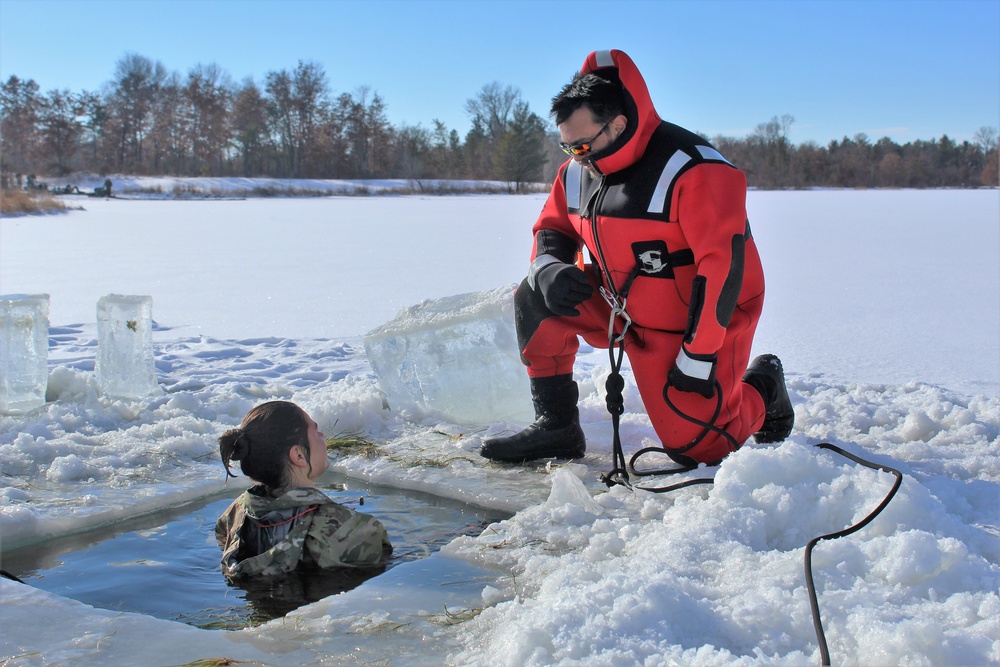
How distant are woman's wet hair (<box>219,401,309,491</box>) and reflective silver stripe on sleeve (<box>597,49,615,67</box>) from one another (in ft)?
4.52

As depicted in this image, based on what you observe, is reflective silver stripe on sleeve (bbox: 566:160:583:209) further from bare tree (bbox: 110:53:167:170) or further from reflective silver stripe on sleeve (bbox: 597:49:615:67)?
bare tree (bbox: 110:53:167:170)

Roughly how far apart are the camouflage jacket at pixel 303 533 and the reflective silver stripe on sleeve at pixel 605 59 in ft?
4.95

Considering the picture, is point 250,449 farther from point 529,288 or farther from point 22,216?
point 22,216

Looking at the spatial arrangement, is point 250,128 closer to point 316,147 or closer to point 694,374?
point 316,147

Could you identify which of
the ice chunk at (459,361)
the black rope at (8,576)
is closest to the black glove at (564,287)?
the ice chunk at (459,361)

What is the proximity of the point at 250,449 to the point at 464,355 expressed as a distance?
1.33m

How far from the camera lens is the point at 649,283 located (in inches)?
106

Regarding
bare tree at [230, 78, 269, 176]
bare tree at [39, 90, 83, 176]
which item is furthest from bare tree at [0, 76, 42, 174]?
bare tree at [230, 78, 269, 176]

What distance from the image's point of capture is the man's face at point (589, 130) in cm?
259

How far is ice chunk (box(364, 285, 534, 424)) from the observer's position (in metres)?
3.44

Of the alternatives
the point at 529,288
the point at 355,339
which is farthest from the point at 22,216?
the point at 529,288

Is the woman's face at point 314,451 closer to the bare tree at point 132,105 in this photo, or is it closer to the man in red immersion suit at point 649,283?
the man in red immersion suit at point 649,283

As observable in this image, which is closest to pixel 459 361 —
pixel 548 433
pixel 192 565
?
pixel 548 433

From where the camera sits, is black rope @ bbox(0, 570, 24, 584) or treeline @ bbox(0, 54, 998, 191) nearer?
black rope @ bbox(0, 570, 24, 584)
